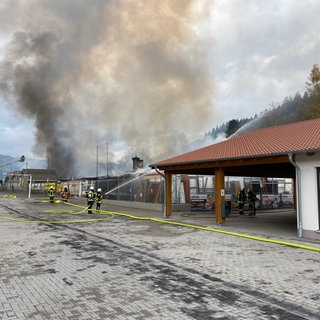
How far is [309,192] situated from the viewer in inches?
433

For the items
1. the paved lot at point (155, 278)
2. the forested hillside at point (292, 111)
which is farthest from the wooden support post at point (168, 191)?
the forested hillside at point (292, 111)

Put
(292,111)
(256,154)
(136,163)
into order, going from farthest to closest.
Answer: (292,111), (136,163), (256,154)

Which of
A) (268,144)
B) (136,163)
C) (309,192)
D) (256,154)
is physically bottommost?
(309,192)

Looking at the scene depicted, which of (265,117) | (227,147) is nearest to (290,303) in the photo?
(227,147)

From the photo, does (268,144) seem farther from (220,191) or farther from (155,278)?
(155,278)

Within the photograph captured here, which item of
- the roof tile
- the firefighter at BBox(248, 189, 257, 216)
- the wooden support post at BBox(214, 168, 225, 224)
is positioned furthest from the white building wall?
the firefighter at BBox(248, 189, 257, 216)

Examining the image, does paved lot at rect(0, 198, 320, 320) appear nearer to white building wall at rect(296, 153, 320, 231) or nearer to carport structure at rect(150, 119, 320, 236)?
white building wall at rect(296, 153, 320, 231)

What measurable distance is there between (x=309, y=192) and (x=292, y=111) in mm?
59518

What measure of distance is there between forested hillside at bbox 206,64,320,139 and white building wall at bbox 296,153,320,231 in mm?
30438

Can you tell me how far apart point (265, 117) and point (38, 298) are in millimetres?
61733

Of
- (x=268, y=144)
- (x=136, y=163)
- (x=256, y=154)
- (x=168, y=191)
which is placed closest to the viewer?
(x=256, y=154)

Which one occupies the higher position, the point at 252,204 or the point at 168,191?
the point at 168,191

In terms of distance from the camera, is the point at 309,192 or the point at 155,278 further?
the point at 309,192

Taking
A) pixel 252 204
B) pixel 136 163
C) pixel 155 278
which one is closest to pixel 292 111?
pixel 136 163
